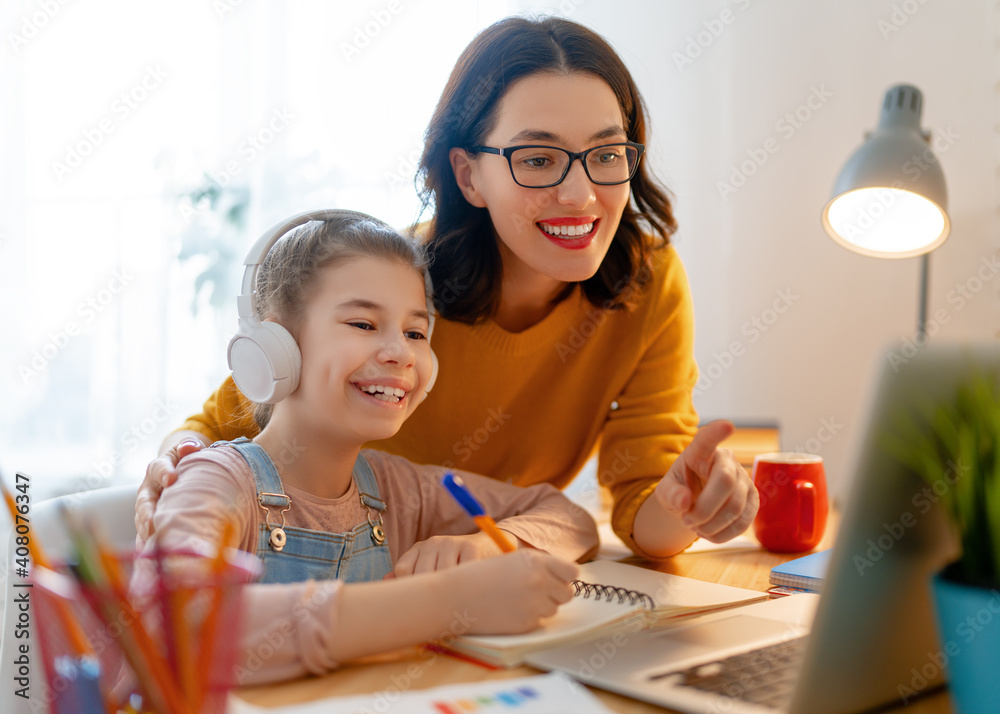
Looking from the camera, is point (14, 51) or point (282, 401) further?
point (14, 51)

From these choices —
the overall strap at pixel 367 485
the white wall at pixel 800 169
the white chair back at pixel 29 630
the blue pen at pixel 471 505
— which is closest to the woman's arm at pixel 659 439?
the blue pen at pixel 471 505

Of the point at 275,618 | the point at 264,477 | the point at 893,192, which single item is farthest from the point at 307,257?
the point at 893,192

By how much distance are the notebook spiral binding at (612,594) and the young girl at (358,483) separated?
3.0 inches

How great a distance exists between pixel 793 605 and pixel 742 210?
5.67 feet

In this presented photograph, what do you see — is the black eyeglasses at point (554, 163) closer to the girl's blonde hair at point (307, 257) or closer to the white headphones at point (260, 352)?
the girl's blonde hair at point (307, 257)

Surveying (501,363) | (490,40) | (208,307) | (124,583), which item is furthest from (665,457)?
(208,307)

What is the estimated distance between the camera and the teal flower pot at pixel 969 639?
0.49 metres

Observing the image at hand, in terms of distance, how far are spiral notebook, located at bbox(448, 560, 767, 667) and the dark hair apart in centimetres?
47

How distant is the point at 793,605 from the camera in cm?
84

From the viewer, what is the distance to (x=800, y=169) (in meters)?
2.34

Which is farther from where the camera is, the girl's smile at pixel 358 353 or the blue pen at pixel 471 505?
the girl's smile at pixel 358 353

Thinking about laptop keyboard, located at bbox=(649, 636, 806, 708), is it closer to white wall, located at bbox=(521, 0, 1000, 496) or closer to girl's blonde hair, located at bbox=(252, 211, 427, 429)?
girl's blonde hair, located at bbox=(252, 211, 427, 429)

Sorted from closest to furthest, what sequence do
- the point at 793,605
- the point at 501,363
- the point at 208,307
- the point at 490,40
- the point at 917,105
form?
the point at 793,605 < the point at 490,40 < the point at 501,363 < the point at 917,105 < the point at 208,307

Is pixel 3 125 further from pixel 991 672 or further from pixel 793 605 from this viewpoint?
pixel 991 672
